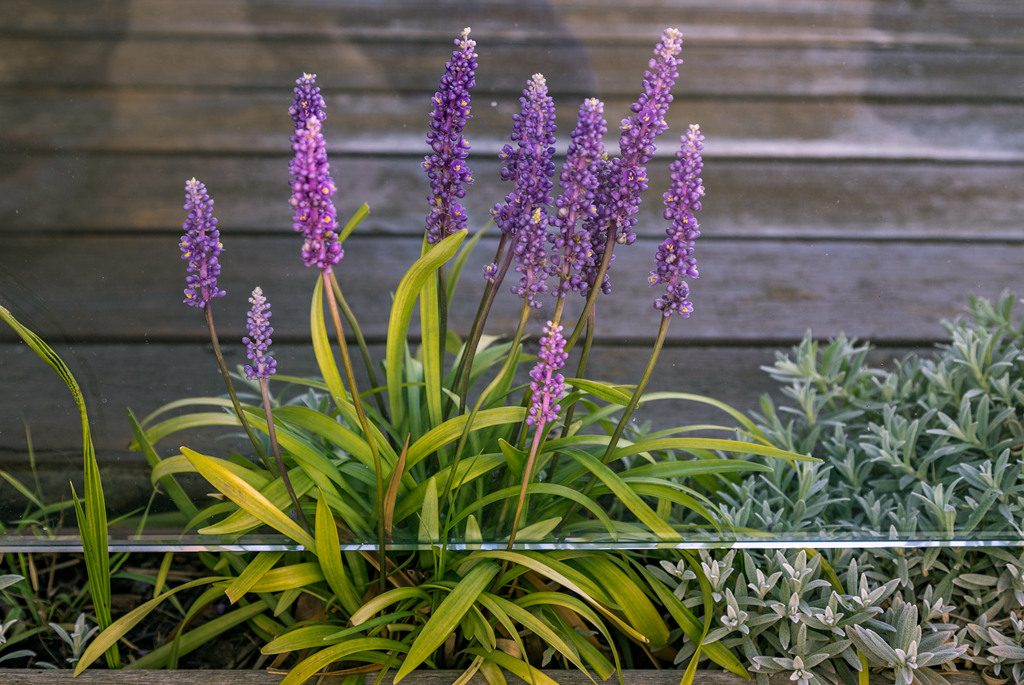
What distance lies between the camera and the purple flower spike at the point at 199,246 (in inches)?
30.6

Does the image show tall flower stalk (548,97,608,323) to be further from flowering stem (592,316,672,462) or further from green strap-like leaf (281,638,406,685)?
green strap-like leaf (281,638,406,685)

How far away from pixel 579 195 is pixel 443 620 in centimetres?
52

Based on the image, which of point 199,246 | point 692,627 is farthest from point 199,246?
point 692,627

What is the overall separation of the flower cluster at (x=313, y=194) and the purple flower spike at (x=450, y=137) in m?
0.18

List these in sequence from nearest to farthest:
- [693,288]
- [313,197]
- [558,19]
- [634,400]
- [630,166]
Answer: [313,197] < [630,166] < [634,400] < [558,19] < [693,288]

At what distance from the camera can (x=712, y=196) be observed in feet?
4.32

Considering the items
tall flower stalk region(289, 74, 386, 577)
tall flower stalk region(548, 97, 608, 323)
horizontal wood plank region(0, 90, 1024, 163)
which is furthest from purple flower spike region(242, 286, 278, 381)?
horizontal wood plank region(0, 90, 1024, 163)

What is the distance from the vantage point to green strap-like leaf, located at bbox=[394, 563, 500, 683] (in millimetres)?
816

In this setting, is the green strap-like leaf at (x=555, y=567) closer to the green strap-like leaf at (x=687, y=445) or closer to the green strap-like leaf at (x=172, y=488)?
the green strap-like leaf at (x=687, y=445)

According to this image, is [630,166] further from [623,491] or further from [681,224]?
[623,491]

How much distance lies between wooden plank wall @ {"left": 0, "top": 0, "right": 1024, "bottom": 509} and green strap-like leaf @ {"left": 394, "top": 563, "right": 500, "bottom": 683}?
1.74 ft

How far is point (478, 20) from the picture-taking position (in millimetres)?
1213

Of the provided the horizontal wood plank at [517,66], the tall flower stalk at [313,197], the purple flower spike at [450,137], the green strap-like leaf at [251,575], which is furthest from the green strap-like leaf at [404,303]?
the horizontal wood plank at [517,66]

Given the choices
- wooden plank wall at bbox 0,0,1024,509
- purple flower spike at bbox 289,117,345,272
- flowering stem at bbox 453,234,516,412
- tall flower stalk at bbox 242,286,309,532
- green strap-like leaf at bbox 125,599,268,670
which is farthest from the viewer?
wooden plank wall at bbox 0,0,1024,509
